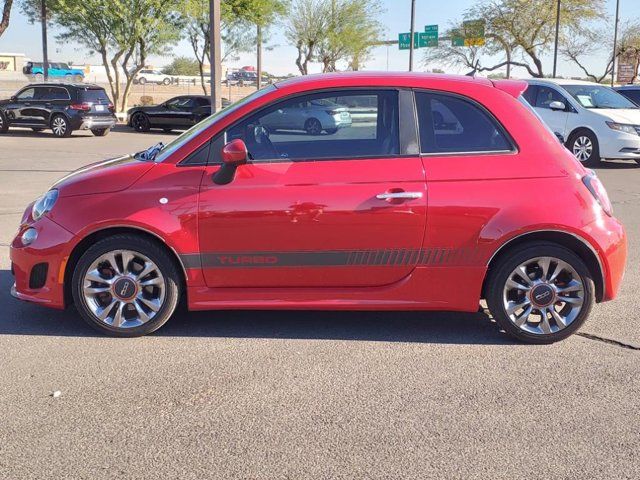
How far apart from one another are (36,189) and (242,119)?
25.8 feet

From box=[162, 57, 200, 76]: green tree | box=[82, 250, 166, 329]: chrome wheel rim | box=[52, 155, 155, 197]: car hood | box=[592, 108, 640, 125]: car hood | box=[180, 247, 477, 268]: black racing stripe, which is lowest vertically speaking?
box=[82, 250, 166, 329]: chrome wheel rim

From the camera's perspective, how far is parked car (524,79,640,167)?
1505 centimetres

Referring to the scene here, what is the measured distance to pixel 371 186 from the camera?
4.70 metres

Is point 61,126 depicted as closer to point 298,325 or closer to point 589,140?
point 589,140

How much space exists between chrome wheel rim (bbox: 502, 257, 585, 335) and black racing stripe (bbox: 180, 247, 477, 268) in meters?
0.38

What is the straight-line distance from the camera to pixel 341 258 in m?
4.78

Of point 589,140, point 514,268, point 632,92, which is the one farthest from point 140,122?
point 514,268

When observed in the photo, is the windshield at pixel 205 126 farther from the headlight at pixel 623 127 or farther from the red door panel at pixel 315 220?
the headlight at pixel 623 127

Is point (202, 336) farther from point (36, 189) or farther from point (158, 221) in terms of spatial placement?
point (36, 189)

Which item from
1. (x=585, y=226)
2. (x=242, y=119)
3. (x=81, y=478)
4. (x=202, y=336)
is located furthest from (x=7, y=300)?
(x=585, y=226)

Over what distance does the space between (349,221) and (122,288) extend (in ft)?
5.23

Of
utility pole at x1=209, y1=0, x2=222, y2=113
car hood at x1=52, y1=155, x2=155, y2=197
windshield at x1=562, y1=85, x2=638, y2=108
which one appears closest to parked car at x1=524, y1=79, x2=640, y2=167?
windshield at x1=562, y1=85, x2=638, y2=108

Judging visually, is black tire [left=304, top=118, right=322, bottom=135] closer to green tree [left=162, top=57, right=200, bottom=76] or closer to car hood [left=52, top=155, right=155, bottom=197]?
car hood [left=52, top=155, right=155, bottom=197]

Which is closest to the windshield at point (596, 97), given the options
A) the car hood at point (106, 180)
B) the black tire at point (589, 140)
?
the black tire at point (589, 140)
